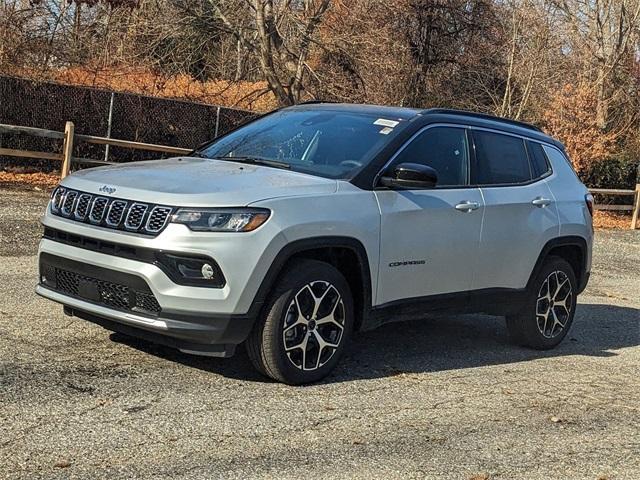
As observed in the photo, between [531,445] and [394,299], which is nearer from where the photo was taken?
[531,445]

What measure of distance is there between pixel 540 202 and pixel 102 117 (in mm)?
13564

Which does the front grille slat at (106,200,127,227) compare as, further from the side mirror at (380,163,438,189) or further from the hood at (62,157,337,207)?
the side mirror at (380,163,438,189)

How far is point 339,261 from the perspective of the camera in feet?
20.0

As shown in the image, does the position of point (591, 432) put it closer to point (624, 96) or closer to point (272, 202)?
point (272, 202)

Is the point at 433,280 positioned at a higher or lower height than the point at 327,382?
higher

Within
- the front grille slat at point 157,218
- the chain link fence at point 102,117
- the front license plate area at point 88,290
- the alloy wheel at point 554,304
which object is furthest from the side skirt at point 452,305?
the chain link fence at point 102,117

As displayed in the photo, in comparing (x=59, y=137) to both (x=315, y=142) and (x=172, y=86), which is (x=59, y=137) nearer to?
(x=172, y=86)

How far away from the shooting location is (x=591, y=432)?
5.61 metres

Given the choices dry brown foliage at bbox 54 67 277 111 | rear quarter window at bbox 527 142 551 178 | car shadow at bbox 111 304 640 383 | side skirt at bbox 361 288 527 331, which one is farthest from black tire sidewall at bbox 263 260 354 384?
dry brown foliage at bbox 54 67 277 111

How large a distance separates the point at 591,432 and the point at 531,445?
2.00 ft

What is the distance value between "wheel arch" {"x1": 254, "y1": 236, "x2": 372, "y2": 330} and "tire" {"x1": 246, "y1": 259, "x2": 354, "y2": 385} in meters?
0.10

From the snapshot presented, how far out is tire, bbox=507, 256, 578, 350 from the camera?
7.62m

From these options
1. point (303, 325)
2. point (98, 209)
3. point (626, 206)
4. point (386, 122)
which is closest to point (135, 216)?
point (98, 209)

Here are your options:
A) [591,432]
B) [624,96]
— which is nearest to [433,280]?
[591,432]
